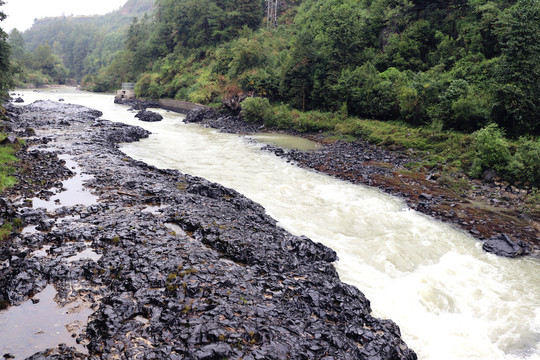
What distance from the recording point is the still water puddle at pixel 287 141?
27736mm

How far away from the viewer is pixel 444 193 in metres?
16.8

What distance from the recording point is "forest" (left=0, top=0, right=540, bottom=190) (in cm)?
1962

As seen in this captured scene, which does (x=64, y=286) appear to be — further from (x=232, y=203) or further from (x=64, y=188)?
(x=64, y=188)

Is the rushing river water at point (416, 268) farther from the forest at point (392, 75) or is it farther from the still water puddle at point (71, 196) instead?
the forest at point (392, 75)

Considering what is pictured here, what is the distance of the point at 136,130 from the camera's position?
Answer: 30266 mm

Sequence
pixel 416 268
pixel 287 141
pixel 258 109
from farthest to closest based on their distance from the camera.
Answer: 1. pixel 258 109
2. pixel 287 141
3. pixel 416 268

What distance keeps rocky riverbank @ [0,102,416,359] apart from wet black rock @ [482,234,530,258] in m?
6.30

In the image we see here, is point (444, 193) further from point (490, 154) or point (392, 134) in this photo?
point (392, 134)

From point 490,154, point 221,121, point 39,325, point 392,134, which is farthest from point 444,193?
point 221,121

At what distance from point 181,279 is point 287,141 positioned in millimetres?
23512

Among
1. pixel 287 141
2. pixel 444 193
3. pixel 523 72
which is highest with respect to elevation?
pixel 523 72

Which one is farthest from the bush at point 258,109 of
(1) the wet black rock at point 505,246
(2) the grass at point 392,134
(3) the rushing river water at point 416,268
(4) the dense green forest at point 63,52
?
(4) the dense green forest at point 63,52

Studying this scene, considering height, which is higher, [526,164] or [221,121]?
[221,121]

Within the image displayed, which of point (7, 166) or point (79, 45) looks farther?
point (79, 45)
